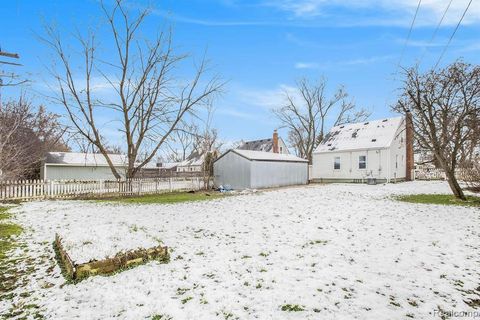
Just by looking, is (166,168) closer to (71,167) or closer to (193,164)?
(193,164)

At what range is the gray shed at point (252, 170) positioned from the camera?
2089cm

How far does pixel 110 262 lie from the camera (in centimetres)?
473

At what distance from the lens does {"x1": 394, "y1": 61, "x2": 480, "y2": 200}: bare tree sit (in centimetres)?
1370

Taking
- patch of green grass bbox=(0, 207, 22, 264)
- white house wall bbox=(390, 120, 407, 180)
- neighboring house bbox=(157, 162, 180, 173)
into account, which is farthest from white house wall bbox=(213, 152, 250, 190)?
neighboring house bbox=(157, 162, 180, 173)

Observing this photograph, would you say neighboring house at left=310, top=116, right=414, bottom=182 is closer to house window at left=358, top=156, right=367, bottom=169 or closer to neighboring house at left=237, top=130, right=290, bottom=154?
house window at left=358, top=156, right=367, bottom=169

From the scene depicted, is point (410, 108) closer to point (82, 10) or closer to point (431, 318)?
point (431, 318)

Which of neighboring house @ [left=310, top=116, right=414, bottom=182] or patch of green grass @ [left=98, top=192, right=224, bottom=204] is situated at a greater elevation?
neighboring house @ [left=310, top=116, right=414, bottom=182]

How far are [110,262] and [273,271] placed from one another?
9.37 ft

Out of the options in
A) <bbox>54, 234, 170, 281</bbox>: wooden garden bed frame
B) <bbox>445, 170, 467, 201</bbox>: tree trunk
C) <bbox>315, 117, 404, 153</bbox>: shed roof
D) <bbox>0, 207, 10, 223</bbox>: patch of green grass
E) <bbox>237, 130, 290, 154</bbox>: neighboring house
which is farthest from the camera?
<bbox>237, 130, 290, 154</bbox>: neighboring house

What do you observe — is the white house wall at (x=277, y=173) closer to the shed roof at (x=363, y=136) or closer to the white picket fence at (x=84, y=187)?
the shed roof at (x=363, y=136)

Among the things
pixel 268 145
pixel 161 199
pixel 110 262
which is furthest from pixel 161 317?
pixel 268 145

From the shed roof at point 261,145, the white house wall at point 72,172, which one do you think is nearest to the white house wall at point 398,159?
the shed roof at point 261,145

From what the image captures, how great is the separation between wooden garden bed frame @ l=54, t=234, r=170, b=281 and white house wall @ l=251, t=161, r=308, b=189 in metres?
15.6

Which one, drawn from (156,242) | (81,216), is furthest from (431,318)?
(81,216)
